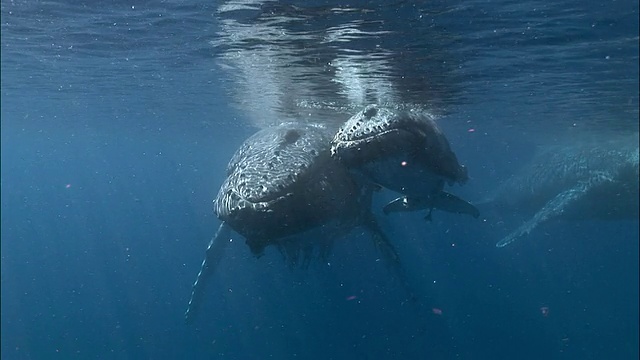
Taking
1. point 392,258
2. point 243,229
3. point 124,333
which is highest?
point 243,229

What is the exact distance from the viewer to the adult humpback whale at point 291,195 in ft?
28.4

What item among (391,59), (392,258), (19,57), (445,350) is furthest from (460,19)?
(445,350)

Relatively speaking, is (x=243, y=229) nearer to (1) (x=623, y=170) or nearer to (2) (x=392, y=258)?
(2) (x=392, y=258)

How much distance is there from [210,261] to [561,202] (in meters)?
15.3

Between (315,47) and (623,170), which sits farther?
(623,170)

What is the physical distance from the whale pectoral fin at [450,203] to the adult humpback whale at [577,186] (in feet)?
32.1

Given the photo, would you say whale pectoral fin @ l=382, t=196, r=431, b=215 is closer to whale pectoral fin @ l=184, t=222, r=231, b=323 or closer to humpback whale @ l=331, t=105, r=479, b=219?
humpback whale @ l=331, t=105, r=479, b=219

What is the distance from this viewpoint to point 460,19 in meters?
12.8

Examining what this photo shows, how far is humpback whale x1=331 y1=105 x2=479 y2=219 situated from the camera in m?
8.40

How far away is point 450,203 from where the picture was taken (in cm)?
1128

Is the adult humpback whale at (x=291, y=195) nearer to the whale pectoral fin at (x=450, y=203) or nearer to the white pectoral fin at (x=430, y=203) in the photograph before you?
the white pectoral fin at (x=430, y=203)

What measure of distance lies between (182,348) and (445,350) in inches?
574

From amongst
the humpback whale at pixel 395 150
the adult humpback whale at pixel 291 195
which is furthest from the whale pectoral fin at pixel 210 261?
the humpback whale at pixel 395 150

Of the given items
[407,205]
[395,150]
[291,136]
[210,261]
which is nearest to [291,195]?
[395,150]
